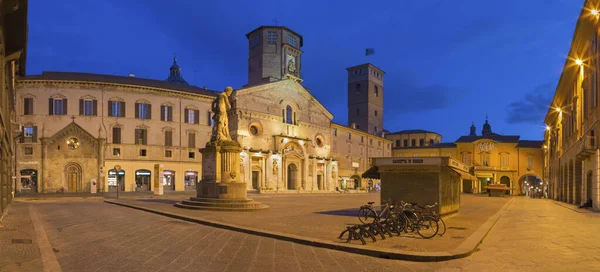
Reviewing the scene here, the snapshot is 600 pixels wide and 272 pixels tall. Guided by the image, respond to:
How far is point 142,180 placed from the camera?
4691 cm

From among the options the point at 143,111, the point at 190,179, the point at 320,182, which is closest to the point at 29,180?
the point at 143,111

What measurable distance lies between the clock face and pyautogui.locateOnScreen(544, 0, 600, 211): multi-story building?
4202 centimetres

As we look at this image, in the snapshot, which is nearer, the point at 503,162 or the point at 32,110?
the point at 32,110

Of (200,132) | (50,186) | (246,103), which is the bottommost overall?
(50,186)

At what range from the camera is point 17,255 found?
27.7ft

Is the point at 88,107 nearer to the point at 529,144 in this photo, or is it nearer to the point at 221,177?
the point at 221,177

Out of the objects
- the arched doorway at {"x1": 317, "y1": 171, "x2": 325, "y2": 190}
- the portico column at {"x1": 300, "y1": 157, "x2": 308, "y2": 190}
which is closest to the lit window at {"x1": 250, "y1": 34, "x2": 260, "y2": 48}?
the portico column at {"x1": 300, "y1": 157, "x2": 308, "y2": 190}

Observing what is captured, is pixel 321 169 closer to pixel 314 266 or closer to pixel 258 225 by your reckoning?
pixel 258 225

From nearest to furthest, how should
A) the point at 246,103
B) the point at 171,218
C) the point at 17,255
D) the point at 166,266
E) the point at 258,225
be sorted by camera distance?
the point at 166,266 < the point at 17,255 < the point at 258,225 < the point at 171,218 < the point at 246,103

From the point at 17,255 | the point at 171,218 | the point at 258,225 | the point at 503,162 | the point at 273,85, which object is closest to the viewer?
the point at 17,255

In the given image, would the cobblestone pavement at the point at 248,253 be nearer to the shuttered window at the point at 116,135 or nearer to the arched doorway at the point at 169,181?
the shuttered window at the point at 116,135

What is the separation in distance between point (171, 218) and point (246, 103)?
3438 cm

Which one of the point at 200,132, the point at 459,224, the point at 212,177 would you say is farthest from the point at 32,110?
the point at 459,224

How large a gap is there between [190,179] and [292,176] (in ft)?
42.9
